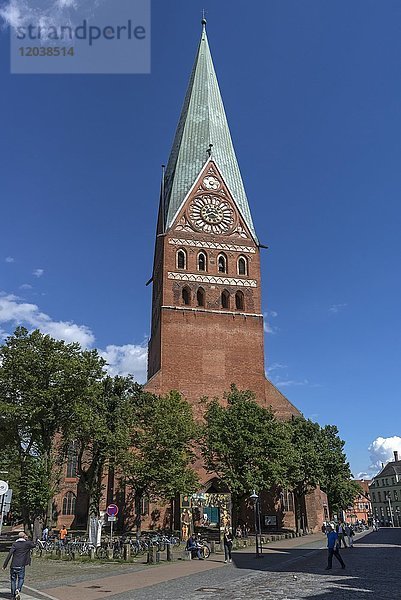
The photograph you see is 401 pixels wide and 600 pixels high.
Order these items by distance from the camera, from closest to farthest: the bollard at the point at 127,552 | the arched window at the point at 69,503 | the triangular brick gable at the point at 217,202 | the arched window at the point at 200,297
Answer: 1. the bollard at the point at 127,552
2. the arched window at the point at 69,503
3. the arched window at the point at 200,297
4. the triangular brick gable at the point at 217,202

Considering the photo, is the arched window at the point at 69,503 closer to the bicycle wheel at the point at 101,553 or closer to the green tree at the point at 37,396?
the green tree at the point at 37,396

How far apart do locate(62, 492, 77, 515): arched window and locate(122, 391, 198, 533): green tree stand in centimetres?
1156

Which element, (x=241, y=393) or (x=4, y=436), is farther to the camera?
(x=241, y=393)

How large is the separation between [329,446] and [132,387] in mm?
19769

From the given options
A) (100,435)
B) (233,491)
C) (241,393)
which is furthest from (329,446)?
(100,435)

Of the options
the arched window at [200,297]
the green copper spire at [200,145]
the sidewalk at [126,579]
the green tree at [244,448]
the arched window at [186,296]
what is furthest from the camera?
the green copper spire at [200,145]

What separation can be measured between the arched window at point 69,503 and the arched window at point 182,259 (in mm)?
22399

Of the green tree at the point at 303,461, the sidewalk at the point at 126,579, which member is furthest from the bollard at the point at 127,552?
the green tree at the point at 303,461

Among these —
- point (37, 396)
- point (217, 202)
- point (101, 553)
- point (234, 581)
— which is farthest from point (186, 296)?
point (234, 581)

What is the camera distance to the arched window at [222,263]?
52.0m

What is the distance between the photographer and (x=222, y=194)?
182 ft

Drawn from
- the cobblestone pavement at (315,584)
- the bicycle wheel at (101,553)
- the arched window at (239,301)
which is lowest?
the cobblestone pavement at (315,584)

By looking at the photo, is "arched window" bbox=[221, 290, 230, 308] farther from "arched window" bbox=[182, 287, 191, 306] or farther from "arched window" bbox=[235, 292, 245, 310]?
"arched window" bbox=[182, 287, 191, 306]

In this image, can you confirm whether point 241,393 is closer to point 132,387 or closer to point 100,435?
point 132,387
